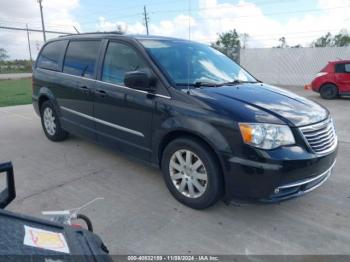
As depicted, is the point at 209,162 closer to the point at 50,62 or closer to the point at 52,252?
the point at 52,252

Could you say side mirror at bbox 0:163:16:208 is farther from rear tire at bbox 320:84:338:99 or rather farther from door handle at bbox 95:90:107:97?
rear tire at bbox 320:84:338:99

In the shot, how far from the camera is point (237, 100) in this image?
287 centimetres

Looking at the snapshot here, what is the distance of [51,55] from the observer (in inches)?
199

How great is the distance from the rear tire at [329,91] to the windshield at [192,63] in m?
8.80

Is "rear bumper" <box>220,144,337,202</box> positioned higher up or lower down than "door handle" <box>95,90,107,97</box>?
lower down

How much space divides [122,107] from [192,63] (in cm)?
101

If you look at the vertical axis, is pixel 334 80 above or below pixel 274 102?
below

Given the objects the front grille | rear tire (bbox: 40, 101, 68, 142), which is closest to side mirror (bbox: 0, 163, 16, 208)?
the front grille

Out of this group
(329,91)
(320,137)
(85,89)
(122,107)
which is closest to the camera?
(320,137)

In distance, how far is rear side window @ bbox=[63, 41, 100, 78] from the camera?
407 centimetres

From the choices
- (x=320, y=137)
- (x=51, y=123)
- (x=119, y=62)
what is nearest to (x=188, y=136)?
(x=320, y=137)

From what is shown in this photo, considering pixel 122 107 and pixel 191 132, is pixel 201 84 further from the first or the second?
pixel 122 107

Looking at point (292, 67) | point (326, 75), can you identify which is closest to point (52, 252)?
point (326, 75)

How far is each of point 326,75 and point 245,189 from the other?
10.6m
